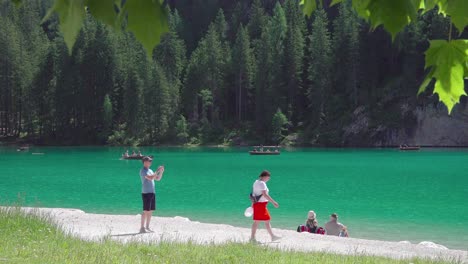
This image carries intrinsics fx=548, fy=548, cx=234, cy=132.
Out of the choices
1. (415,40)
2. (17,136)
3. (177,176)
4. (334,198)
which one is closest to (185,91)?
(17,136)

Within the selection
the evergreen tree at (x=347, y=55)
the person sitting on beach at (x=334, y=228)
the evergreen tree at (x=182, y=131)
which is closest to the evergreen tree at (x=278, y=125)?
the evergreen tree at (x=347, y=55)

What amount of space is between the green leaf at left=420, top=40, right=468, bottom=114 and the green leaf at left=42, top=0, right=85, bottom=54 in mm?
1223

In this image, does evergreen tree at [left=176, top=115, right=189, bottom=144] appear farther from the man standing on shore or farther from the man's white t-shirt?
the man's white t-shirt

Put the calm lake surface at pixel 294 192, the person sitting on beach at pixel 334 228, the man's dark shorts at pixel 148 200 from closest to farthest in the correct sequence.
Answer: the man's dark shorts at pixel 148 200, the person sitting on beach at pixel 334 228, the calm lake surface at pixel 294 192

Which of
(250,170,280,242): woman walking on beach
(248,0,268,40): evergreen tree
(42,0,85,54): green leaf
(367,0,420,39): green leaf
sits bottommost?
(250,170,280,242): woman walking on beach

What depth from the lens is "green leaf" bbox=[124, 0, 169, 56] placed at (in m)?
1.49

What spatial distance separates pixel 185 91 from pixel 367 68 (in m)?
30.0

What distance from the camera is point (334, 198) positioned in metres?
26.4

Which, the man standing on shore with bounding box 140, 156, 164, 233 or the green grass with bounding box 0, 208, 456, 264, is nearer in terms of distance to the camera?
the green grass with bounding box 0, 208, 456, 264

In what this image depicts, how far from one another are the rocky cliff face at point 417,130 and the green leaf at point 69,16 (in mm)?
71899

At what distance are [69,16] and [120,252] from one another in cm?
675

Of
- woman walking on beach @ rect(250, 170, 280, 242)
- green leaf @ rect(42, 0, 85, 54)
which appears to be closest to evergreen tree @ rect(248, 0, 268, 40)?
woman walking on beach @ rect(250, 170, 280, 242)

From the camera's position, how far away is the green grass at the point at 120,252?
7038 millimetres

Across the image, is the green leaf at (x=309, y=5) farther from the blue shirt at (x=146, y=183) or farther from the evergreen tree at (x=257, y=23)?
the evergreen tree at (x=257, y=23)
